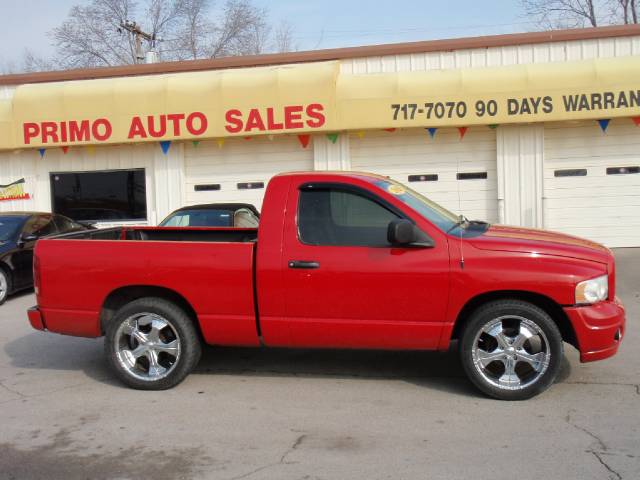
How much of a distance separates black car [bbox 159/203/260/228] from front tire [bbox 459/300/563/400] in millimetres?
6025

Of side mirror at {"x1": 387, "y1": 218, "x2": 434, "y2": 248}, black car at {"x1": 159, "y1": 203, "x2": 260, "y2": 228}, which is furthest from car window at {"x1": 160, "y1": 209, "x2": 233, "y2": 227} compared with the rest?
side mirror at {"x1": 387, "y1": 218, "x2": 434, "y2": 248}

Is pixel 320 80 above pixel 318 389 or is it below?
above

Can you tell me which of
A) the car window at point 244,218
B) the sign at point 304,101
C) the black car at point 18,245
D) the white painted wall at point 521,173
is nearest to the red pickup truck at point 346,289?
the black car at point 18,245

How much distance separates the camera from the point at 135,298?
6246 mm

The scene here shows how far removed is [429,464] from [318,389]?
1752 mm

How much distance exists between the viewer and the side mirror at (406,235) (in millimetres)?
5320

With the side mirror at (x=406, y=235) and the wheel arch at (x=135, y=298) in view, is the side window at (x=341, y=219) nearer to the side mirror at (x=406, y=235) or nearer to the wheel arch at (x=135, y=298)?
the side mirror at (x=406, y=235)

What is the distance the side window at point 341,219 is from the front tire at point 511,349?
1029 mm

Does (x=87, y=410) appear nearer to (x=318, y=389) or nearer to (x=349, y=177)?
(x=318, y=389)

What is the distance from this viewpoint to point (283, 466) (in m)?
4.37

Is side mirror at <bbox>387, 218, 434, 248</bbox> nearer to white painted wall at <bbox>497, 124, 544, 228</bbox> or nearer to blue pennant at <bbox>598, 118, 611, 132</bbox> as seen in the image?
white painted wall at <bbox>497, 124, 544, 228</bbox>

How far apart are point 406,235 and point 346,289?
0.67 m

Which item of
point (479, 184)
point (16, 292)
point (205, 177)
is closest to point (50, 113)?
point (205, 177)

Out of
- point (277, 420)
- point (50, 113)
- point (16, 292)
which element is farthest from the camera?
point (50, 113)
